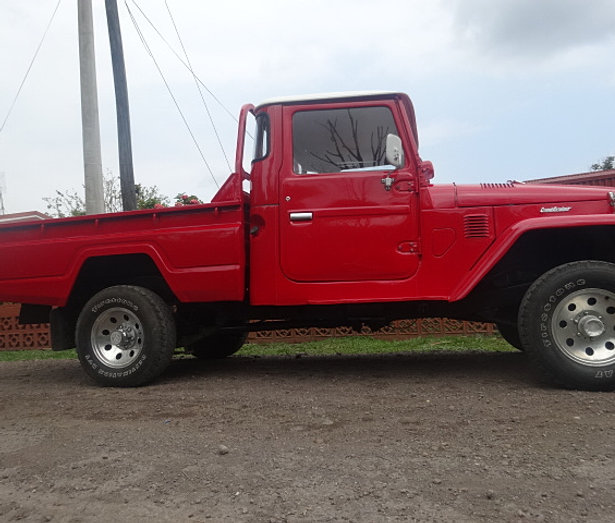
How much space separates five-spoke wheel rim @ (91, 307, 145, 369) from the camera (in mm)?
4395

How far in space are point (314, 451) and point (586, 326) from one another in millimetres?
2272

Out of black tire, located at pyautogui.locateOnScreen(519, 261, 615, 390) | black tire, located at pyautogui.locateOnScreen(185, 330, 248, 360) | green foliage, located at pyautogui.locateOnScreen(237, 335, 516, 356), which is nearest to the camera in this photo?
black tire, located at pyautogui.locateOnScreen(519, 261, 615, 390)

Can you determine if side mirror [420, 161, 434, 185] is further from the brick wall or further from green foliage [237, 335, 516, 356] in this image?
the brick wall

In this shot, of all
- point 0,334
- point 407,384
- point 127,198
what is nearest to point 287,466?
point 407,384

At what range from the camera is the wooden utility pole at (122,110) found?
865cm

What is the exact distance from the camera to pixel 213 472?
2.38 metres

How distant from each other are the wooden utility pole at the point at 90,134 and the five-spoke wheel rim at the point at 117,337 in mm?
5116

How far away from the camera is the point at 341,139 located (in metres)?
4.29

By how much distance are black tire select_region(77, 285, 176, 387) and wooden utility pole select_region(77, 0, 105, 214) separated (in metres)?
5.11

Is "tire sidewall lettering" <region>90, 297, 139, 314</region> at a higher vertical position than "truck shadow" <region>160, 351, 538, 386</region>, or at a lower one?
higher

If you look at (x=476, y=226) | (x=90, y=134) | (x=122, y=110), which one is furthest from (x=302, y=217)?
(x=90, y=134)

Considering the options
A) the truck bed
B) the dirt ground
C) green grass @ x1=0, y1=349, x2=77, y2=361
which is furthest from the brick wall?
A: the dirt ground

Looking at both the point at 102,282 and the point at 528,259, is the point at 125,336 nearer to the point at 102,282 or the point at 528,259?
the point at 102,282

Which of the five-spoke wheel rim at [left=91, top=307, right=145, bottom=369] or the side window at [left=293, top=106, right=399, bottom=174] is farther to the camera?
the five-spoke wheel rim at [left=91, top=307, right=145, bottom=369]
